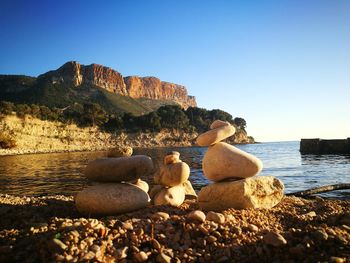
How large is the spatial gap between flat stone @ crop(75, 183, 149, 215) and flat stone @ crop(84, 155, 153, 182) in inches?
17.3

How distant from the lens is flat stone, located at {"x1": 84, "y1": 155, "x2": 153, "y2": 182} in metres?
8.29

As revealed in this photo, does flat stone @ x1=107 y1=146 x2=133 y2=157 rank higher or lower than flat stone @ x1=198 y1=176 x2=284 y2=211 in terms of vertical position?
higher

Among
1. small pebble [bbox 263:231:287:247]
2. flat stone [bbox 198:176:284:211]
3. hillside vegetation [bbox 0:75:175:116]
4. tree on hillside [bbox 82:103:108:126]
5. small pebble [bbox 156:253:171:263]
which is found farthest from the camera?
hillside vegetation [bbox 0:75:175:116]

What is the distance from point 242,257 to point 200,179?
18.7 meters

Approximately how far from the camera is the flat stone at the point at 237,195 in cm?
803

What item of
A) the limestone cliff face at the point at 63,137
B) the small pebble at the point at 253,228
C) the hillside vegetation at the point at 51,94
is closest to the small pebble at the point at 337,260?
the small pebble at the point at 253,228

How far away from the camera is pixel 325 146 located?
59.9 meters

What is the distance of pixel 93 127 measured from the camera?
107 m

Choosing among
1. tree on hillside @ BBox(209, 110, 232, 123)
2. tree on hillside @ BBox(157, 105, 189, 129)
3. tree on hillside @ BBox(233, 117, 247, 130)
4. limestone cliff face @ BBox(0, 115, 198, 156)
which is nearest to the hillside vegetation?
tree on hillside @ BBox(157, 105, 189, 129)

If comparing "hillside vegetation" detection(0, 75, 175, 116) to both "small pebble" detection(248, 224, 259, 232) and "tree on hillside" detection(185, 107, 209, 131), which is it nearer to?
"tree on hillside" detection(185, 107, 209, 131)

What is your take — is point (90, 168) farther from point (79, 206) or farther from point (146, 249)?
point (146, 249)

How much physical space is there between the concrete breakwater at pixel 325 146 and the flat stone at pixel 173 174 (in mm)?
57543

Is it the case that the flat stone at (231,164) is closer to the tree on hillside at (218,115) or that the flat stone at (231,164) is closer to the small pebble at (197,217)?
the small pebble at (197,217)

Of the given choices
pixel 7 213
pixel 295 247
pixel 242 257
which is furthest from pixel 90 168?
pixel 295 247
